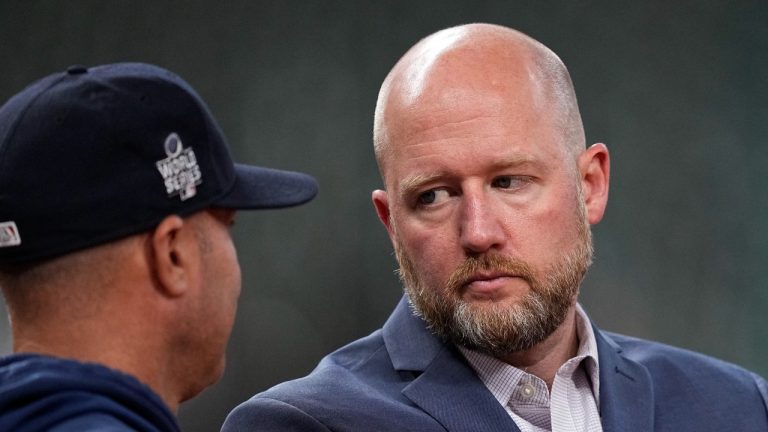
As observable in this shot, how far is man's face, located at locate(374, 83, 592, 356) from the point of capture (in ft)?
6.70

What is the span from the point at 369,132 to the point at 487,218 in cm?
123

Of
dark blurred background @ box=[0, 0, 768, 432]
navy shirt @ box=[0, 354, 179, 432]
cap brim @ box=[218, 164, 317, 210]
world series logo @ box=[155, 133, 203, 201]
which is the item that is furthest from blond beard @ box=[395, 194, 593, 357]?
dark blurred background @ box=[0, 0, 768, 432]

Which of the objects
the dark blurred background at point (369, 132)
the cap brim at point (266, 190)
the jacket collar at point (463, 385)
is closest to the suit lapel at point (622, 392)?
the jacket collar at point (463, 385)

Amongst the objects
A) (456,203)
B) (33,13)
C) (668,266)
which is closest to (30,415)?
(456,203)

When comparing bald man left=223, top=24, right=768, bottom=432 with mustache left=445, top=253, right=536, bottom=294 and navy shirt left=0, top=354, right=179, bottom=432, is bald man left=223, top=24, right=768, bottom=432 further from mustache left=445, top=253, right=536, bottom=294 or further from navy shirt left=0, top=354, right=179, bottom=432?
navy shirt left=0, top=354, right=179, bottom=432

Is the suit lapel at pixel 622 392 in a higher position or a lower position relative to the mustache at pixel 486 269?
lower

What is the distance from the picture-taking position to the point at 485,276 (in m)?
2.04

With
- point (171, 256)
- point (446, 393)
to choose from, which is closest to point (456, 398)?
point (446, 393)

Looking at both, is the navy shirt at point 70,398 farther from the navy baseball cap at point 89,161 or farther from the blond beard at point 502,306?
the blond beard at point 502,306

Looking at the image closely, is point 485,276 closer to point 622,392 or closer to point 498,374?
point 498,374

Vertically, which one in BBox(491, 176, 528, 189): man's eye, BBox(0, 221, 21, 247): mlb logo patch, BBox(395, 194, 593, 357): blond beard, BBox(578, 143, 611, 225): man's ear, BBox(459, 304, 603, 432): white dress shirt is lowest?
BBox(459, 304, 603, 432): white dress shirt

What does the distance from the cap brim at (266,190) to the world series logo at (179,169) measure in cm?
7

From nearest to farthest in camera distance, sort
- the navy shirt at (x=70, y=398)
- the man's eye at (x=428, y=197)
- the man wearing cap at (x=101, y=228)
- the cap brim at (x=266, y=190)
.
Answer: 1. the navy shirt at (x=70, y=398)
2. the man wearing cap at (x=101, y=228)
3. the cap brim at (x=266, y=190)
4. the man's eye at (x=428, y=197)

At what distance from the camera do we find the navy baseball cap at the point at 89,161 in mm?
1377
